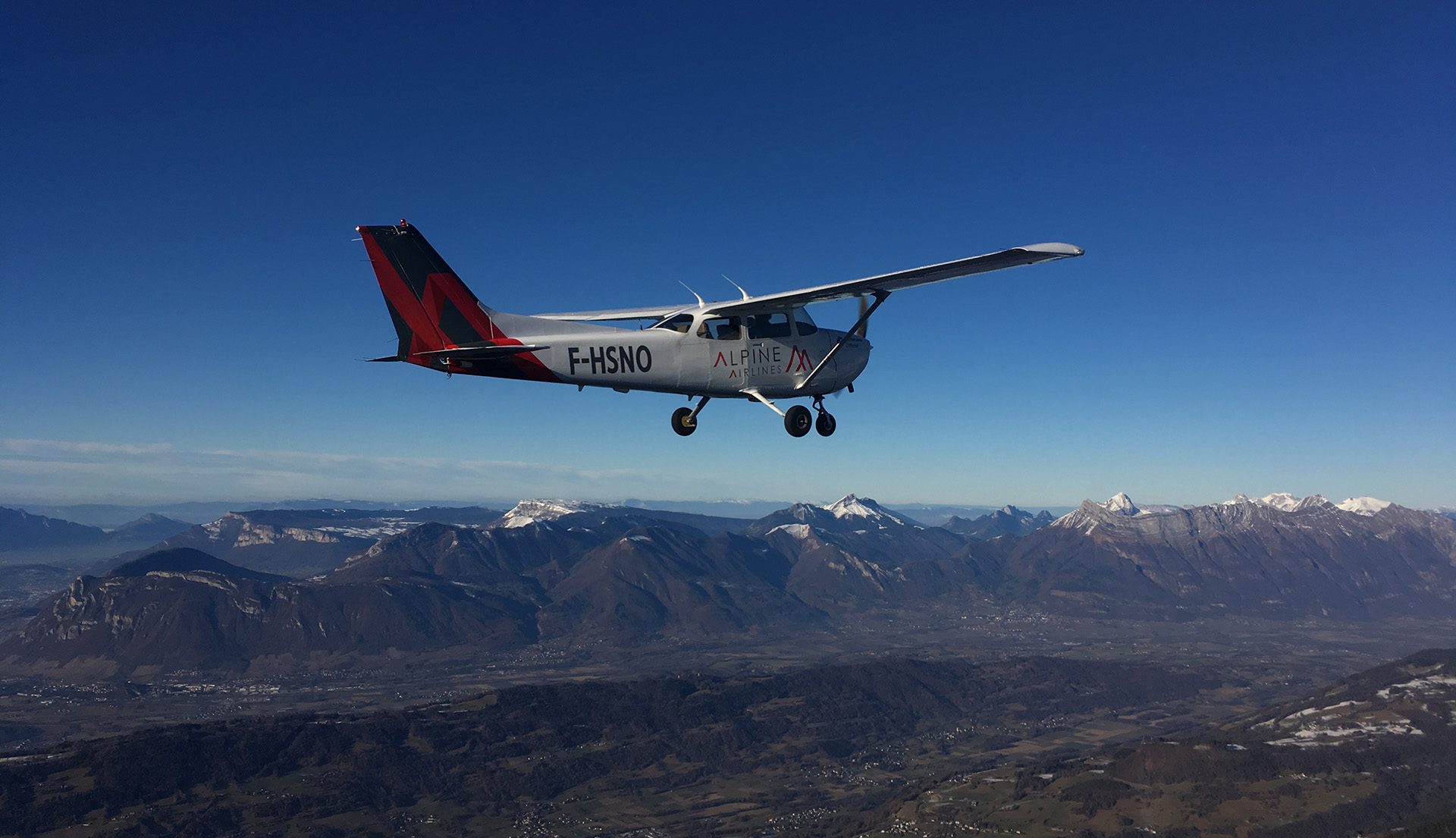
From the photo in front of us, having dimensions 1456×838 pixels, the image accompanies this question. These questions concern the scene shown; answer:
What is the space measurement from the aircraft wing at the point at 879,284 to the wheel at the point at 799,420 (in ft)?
14.9

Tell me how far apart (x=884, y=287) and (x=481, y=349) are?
1439 cm

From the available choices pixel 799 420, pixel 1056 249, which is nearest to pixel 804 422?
pixel 799 420

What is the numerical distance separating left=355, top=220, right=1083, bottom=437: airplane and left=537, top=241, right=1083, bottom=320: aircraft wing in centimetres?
5

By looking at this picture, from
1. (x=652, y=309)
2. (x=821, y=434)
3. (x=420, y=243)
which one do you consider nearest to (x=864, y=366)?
(x=821, y=434)

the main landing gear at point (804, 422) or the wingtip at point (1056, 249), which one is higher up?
the wingtip at point (1056, 249)

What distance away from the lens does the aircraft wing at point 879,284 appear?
2420 centimetres

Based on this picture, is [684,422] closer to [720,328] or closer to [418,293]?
[720,328]

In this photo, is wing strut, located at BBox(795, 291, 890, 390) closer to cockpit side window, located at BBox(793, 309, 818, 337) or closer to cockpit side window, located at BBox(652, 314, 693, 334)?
cockpit side window, located at BBox(793, 309, 818, 337)

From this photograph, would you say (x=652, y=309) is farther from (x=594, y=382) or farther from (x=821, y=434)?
(x=821, y=434)

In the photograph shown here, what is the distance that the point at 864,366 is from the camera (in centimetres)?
3469

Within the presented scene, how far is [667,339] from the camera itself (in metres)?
30.0

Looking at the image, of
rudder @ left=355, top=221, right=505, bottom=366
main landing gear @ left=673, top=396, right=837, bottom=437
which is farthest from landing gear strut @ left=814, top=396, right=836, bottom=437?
rudder @ left=355, top=221, right=505, bottom=366

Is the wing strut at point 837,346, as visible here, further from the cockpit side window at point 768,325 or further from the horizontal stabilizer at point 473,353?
the horizontal stabilizer at point 473,353

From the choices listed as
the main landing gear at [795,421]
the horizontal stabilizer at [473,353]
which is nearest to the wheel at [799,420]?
the main landing gear at [795,421]
